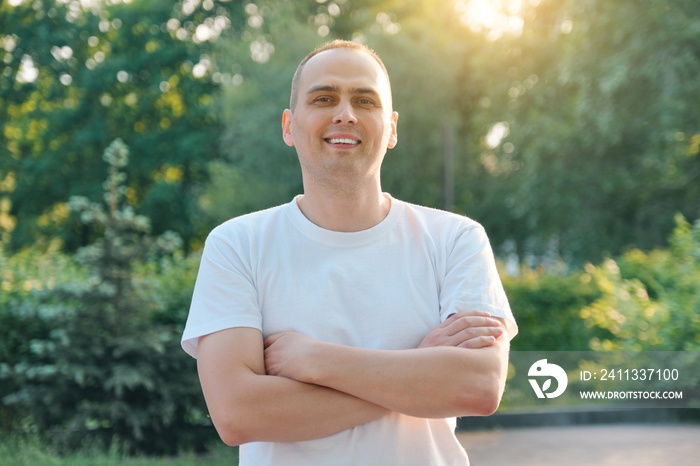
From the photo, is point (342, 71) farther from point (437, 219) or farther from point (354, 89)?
point (437, 219)

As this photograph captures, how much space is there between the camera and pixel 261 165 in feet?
95.1

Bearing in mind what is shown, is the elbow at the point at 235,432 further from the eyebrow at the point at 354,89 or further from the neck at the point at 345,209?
the eyebrow at the point at 354,89

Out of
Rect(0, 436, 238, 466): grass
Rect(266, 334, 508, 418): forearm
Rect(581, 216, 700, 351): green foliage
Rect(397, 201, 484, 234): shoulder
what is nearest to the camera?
Rect(266, 334, 508, 418): forearm

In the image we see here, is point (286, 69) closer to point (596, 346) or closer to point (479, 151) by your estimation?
point (479, 151)

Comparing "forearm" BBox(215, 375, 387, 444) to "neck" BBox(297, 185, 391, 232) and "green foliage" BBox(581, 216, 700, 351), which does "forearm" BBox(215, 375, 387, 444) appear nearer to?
"neck" BBox(297, 185, 391, 232)

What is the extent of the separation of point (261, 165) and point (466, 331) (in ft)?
87.4

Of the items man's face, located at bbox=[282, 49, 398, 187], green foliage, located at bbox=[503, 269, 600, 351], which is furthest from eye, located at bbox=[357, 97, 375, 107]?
green foliage, located at bbox=[503, 269, 600, 351]

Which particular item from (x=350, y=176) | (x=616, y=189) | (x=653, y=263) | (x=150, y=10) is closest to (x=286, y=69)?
(x=150, y=10)

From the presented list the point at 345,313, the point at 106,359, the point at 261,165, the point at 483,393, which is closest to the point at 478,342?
the point at 483,393

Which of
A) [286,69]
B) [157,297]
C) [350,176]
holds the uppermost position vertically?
[286,69]

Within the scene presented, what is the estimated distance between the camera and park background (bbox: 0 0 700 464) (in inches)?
327

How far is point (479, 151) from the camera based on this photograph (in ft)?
103

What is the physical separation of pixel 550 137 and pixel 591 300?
8.52 meters

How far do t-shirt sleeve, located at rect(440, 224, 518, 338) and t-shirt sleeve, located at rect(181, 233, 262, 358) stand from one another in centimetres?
54
